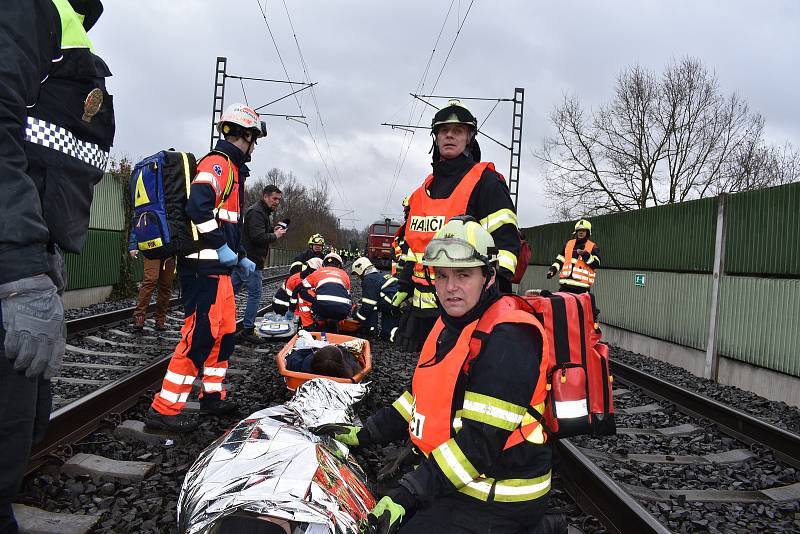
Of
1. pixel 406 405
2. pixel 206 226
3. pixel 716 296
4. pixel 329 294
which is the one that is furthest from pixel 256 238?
pixel 716 296

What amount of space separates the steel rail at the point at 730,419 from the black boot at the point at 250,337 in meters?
5.15

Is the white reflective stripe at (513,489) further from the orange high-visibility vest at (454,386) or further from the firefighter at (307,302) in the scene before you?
the firefighter at (307,302)

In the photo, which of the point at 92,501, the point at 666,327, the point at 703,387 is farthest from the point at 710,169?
the point at 92,501

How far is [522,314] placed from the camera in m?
2.19

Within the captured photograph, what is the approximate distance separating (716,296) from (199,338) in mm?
7342

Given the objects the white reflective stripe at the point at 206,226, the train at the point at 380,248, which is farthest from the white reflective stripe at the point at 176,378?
the train at the point at 380,248

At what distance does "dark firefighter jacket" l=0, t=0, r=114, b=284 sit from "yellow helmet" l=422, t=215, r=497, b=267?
4.43ft

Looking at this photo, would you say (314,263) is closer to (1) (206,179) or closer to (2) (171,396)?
(1) (206,179)

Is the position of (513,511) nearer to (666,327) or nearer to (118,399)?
(118,399)

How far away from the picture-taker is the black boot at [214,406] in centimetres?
439

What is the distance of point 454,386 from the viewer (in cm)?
218

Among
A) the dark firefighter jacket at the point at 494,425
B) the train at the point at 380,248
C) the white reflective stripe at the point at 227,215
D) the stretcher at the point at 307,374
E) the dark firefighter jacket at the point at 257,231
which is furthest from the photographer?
the train at the point at 380,248

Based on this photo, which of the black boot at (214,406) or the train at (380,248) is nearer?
the black boot at (214,406)

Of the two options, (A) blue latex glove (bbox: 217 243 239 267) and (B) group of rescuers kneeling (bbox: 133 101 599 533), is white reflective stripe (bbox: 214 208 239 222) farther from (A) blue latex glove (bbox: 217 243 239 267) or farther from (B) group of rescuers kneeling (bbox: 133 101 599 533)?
(A) blue latex glove (bbox: 217 243 239 267)
